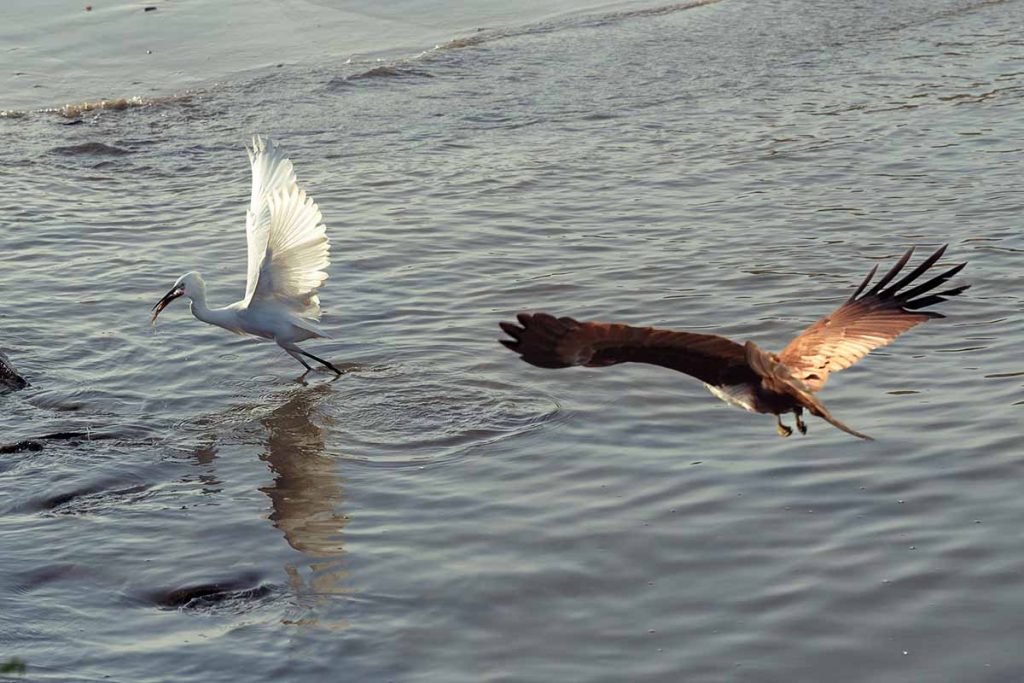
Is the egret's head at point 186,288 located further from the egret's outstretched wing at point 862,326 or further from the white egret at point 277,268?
the egret's outstretched wing at point 862,326

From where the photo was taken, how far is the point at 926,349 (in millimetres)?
7754

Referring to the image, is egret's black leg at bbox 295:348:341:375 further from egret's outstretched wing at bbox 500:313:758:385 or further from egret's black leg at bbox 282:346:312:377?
egret's outstretched wing at bbox 500:313:758:385

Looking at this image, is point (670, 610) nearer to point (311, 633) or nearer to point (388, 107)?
point (311, 633)

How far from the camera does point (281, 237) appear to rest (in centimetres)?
799

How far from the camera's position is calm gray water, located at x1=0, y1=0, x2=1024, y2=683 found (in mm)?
5199

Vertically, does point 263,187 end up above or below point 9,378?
above

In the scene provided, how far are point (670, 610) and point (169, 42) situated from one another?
12729 mm

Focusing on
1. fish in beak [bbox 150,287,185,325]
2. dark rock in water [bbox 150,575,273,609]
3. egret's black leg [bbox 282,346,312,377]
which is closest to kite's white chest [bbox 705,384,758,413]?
dark rock in water [bbox 150,575,273,609]

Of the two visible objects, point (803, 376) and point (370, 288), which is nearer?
point (803, 376)

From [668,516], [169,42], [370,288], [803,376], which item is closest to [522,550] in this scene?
[668,516]

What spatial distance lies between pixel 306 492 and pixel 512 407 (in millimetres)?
1321

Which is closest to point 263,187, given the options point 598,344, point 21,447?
point 21,447

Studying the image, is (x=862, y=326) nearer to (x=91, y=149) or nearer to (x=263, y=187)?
(x=263, y=187)

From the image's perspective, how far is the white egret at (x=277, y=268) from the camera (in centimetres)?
790
